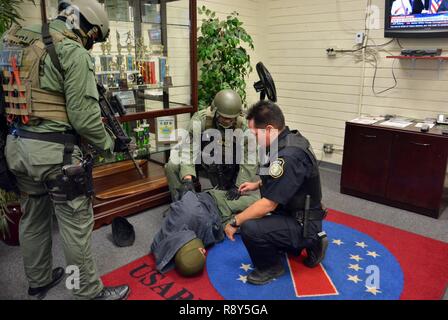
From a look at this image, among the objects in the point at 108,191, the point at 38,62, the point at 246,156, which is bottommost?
the point at 108,191

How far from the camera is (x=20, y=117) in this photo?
5.60ft

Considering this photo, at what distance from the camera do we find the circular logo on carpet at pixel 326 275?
2.05m

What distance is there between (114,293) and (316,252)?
1233 millimetres

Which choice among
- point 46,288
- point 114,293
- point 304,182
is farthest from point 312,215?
point 46,288

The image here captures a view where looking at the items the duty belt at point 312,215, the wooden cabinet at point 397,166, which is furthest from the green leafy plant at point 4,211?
the wooden cabinet at point 397,166

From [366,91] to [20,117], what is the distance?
3316 millimetres

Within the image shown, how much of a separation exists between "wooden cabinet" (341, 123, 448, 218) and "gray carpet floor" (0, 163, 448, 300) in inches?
4.2

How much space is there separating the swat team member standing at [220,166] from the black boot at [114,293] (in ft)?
3.05

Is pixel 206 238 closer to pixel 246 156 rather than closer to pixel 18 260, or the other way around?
pixel 246 156

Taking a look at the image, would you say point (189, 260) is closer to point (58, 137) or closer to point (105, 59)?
point (58, 137)

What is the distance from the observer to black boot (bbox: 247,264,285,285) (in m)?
2.12

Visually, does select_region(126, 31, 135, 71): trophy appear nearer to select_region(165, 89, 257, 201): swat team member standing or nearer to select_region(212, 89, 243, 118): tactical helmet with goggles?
select_region(165, 89, 257, 201): swat team member standing

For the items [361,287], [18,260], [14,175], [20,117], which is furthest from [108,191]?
[361,287]

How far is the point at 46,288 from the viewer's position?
204 cm
